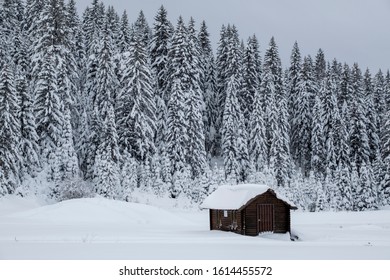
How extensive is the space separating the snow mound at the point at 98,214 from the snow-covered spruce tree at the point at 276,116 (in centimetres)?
2425

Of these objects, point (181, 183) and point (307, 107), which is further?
point (307, 107)

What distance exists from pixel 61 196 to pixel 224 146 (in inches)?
915

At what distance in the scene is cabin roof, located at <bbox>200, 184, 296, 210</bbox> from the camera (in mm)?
30234

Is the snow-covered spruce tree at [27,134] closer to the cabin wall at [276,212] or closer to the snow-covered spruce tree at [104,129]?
the snow-covered spruce tree at [104,129]

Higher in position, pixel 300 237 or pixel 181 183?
pixel 181 183

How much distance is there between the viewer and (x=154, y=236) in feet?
80.0

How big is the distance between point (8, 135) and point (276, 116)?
34915 mm

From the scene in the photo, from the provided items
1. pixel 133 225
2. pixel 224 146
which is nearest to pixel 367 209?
pixel 224 146

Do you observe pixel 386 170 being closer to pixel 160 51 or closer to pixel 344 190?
pixel 344 190

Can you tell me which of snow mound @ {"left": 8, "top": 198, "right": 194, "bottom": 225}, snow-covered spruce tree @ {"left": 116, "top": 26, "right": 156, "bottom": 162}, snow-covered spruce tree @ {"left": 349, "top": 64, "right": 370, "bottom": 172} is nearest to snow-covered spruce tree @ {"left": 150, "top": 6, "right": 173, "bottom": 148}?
snow-covered spruce tree @ {"left": 116, "top": 26, "right": 156, "bottom": 162}

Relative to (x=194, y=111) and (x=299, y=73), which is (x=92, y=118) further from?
(x=299, y=73)

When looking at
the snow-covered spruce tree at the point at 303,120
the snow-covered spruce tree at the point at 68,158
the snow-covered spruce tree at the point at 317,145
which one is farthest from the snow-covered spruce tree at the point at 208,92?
the snow-covered spruce tree at the point at 68,158

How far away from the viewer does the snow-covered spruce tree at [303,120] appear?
6931 centimetres

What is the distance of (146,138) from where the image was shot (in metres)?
52.3
